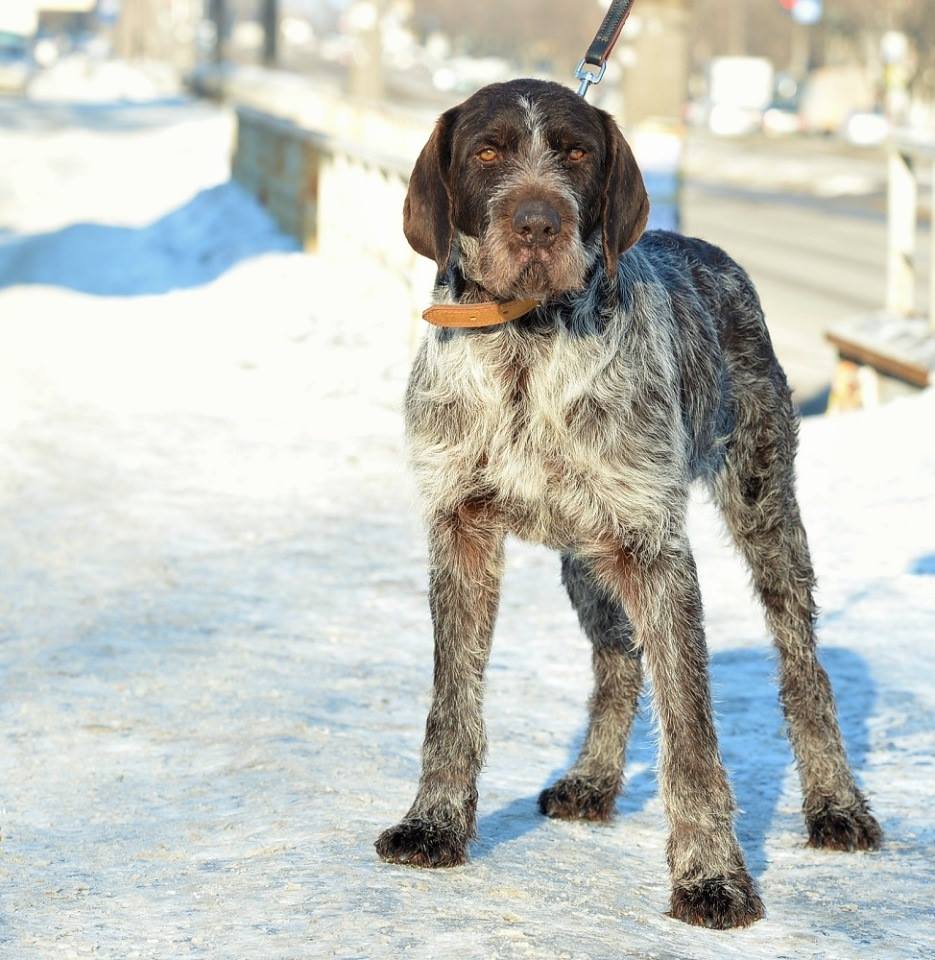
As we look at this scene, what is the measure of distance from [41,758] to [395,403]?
6.06 meters

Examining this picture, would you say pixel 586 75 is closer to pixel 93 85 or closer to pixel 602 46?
pixel 602 46

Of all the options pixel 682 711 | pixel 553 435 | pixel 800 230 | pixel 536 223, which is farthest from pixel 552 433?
pixel 800 230

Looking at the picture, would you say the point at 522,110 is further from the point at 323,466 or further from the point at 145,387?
the point at 145,387

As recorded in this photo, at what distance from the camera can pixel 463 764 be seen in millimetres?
4559

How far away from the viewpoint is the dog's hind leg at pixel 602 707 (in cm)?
520

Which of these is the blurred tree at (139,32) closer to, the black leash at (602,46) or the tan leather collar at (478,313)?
the black leash at (602,46)

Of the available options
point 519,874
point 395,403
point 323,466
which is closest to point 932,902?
point 519,874

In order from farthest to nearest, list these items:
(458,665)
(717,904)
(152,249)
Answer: (152,249), (458,665), (717,904)

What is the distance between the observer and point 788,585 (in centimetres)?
533

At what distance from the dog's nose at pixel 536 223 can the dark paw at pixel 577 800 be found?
70.7 inches

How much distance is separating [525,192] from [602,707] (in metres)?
1.75

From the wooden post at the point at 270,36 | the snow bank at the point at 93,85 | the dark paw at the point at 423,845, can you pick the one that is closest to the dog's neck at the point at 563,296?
the dark paw at the point at 423,845

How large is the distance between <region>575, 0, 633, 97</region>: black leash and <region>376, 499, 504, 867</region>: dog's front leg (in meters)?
1.37

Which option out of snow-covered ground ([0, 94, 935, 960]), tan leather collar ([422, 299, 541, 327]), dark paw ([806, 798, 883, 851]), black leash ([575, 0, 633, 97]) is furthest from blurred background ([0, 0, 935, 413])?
tan leather collar ([422, 299, 541, 327])
